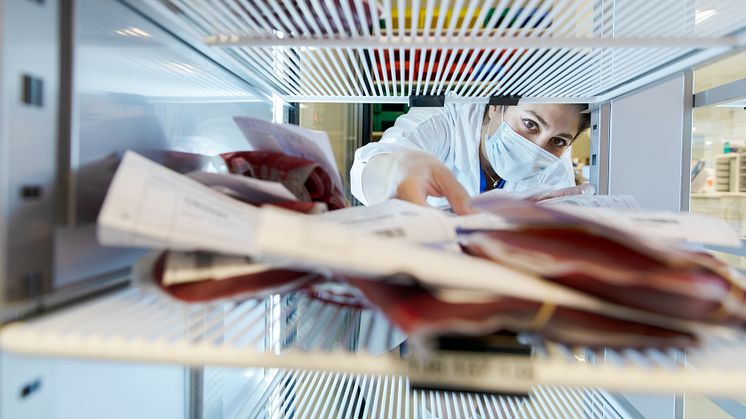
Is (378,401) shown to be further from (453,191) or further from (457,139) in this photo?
(457,139)

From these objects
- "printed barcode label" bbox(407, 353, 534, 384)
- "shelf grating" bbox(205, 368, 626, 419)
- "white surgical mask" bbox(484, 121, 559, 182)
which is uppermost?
"white surgical mask" bbox(484, 121, 559, 182)

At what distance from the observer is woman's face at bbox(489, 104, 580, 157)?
963 millimetres

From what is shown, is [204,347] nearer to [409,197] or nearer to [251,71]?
[409,197]

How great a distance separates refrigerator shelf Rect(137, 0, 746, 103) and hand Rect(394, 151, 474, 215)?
0.14 meters

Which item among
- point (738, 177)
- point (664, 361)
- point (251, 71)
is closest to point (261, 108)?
point (251, 71)

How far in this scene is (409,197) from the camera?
50cm

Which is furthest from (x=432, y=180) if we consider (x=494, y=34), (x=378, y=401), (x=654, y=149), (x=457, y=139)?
(x=654, y=149)

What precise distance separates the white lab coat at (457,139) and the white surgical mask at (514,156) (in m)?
0.04

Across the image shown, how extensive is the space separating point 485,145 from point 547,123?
20cm

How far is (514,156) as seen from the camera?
110cm

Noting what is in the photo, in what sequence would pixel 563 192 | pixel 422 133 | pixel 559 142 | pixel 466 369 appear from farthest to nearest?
1. pixel 422 133
2. pixel 559 142
3. pixel 563 192
4. pixel 466 369

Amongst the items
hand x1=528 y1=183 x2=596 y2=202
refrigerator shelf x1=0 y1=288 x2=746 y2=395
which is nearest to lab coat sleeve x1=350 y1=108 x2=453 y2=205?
hand x1=528 y1=183 x2=596 y2=202

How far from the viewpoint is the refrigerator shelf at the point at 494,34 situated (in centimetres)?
42

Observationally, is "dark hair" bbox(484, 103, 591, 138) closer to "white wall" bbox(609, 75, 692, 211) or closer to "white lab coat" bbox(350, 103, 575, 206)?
"white lab coat" bbox(350, 103, 575, 206)
